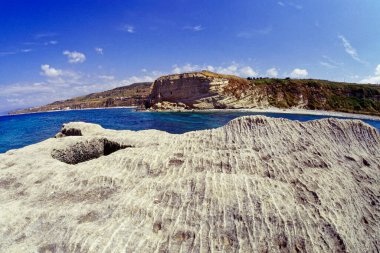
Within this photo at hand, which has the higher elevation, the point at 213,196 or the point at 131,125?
the point at 213,196

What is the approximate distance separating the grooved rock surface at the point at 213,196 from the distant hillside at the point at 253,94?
7077 cm

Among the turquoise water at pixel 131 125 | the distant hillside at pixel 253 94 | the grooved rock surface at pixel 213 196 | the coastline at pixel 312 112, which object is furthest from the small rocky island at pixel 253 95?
the grooved rock surface at pixel 213 196

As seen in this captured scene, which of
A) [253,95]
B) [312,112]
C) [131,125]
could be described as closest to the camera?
[131,125]

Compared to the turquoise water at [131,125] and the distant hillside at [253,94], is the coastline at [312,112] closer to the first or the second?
the distant hillside at [253,94]

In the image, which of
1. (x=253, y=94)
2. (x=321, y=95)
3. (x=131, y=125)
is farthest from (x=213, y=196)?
(x=321, y=95)

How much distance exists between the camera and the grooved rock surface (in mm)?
5445

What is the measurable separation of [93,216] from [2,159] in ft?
19.5

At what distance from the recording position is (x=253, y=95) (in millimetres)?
84062

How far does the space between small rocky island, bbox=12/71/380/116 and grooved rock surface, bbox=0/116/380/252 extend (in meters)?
70.7

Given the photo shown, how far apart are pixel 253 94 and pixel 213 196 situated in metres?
80.8

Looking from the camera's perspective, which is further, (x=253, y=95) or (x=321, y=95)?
(x=321, y=95)

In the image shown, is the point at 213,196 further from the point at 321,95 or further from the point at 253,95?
the point at 321,95

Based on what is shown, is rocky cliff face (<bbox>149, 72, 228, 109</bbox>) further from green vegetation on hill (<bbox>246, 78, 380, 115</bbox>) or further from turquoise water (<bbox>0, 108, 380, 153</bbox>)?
green vegetation on hill (<bbox>246, 78, 380, 115</bbox>)

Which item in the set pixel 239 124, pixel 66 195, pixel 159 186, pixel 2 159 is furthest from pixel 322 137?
pixel 2 159
